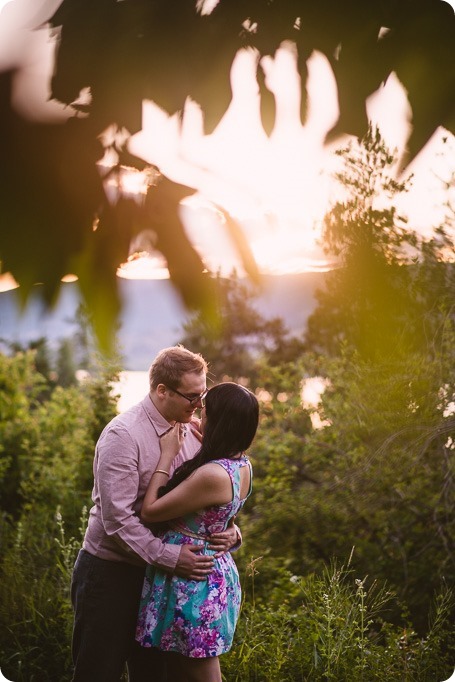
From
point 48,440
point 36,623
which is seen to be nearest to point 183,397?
point 36,623

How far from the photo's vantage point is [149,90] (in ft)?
9.82

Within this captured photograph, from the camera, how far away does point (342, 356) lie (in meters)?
4.73

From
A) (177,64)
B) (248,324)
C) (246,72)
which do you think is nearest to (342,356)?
(248,324)

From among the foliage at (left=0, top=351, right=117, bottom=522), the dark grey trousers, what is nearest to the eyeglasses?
the dark grey trousers

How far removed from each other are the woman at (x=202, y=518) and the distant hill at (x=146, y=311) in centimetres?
52

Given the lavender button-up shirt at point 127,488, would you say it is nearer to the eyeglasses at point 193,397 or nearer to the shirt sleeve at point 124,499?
the shirt sleeve at point 124,499

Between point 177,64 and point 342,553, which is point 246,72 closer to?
point 177,64

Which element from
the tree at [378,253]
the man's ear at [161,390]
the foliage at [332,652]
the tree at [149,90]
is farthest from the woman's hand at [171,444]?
the tree at [378,253]

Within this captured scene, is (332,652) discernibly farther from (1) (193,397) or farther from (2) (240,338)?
(2) (240,338)

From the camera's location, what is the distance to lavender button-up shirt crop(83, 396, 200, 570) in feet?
7.24

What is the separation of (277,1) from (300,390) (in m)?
2.80

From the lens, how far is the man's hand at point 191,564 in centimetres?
220

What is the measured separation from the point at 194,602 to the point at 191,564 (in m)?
0.12

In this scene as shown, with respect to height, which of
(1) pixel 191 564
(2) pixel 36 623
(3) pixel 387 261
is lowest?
(2) pixel 36 623
